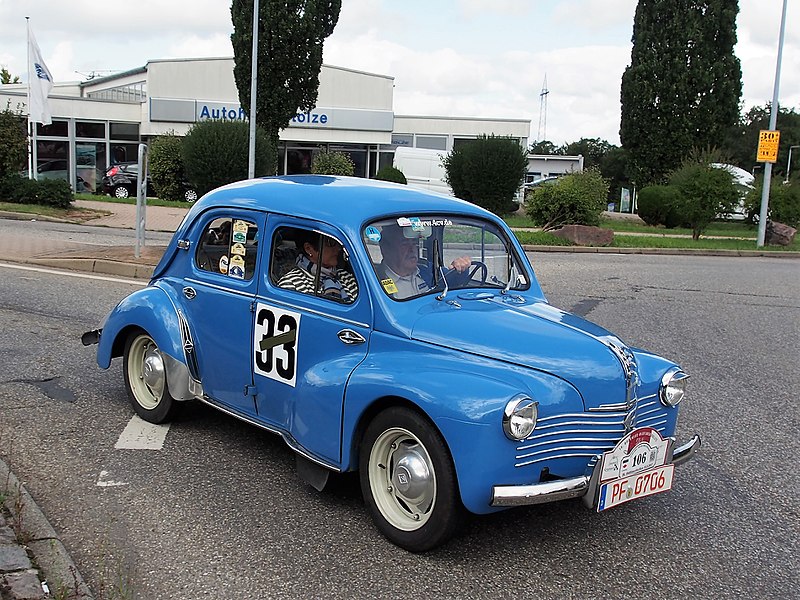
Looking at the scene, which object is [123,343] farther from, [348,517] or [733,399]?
[733,399]

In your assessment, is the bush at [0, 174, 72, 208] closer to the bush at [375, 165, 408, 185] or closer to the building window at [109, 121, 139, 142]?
the bush at [375, 165, 408, 185]

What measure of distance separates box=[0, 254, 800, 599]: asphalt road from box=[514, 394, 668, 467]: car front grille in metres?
0.56

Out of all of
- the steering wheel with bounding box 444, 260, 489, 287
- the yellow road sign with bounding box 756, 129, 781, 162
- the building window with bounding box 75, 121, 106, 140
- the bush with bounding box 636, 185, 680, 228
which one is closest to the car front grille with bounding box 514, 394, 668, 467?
the steering wheel with bounding box 444, 260, 489, 287

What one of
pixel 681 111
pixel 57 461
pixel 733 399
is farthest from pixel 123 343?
pixel 681 111

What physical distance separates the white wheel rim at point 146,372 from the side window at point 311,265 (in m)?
1.30

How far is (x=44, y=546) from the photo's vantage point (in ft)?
12.2

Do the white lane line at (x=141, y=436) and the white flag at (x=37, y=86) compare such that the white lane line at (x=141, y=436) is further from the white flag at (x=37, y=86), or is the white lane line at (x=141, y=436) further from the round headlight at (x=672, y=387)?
the white flag at (x=37, y=86)

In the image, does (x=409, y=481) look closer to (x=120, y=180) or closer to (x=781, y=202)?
(x=781, y=202)

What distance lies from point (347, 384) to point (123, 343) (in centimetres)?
246

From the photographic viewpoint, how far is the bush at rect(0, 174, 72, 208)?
2309cm

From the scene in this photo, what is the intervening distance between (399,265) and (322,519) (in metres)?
1.42

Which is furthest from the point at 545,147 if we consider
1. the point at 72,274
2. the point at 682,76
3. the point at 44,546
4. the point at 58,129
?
the point at 44,546

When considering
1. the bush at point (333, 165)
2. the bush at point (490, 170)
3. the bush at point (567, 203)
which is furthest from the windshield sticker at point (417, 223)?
the bush at point (333, 165)

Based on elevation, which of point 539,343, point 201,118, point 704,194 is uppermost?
point 201,118
